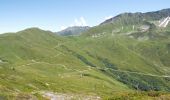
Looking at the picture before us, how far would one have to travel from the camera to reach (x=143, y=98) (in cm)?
5725

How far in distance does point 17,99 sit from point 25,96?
16.1ft

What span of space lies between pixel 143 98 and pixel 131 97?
223cm

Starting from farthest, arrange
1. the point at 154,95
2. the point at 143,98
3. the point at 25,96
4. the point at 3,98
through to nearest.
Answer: the point at 25,96, the point at 3,98, the point at 154,95, the point at 143,98

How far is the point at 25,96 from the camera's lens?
73.5 metres

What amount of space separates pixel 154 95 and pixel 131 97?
17.4 ft

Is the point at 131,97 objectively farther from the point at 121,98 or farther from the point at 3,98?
the point at 3,98

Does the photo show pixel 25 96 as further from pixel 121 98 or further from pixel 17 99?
pixel 121 98

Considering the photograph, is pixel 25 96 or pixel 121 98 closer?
pixel 121 98

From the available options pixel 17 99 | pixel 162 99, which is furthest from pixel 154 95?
pixel 17 99

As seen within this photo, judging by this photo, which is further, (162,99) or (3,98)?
(3,98)

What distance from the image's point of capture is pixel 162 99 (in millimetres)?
57250

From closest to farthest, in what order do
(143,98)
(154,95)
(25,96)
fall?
(143,98)
(154,95)
(25,96)

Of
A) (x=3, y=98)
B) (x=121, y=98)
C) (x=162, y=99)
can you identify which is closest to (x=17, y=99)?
(x=3, y=98)

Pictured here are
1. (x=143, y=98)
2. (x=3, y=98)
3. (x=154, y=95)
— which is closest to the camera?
(x=143, y=98)
